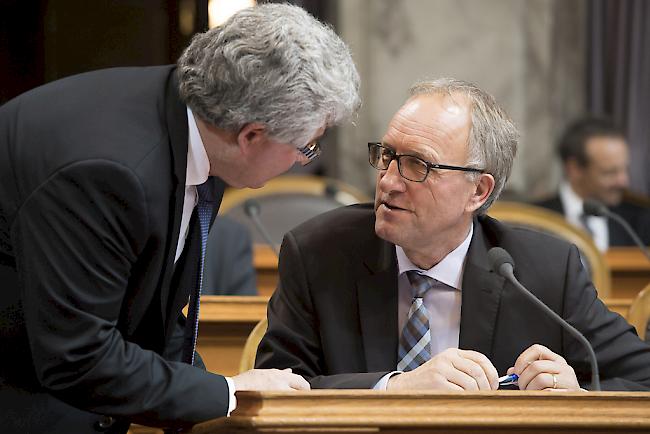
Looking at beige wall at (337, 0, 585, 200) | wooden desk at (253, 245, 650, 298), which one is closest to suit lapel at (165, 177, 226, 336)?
wooden desk at (253, 245, 650, 298)

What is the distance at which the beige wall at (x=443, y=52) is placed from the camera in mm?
7203

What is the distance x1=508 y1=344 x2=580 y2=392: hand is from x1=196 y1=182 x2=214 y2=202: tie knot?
76cm

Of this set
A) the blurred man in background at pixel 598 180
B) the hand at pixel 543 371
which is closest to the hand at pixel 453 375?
the hand at pixel 543 371

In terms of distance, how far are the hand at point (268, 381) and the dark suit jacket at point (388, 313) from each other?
0.38m

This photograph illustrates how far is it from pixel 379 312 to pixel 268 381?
0.55 meters

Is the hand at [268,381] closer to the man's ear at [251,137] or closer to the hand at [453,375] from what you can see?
the hand at [453,375]

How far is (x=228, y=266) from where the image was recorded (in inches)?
181

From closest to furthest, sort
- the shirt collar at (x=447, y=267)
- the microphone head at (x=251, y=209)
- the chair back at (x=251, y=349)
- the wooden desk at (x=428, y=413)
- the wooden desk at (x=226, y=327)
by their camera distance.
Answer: the wooden desk at (x=428, y=413), the shirt collar at (x=447, y=267), the chair back at (x=251, y=349), the wooden desk at (x=226, y=327), the microphone head at (x=251, y=209)

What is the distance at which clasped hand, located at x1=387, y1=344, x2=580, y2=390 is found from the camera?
233 cm

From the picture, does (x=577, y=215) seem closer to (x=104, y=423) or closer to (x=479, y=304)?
(x=479, y=304)

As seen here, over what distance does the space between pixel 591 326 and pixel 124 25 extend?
6.92 ft

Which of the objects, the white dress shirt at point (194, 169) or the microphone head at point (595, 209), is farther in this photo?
the microphone head at point (595, 209)

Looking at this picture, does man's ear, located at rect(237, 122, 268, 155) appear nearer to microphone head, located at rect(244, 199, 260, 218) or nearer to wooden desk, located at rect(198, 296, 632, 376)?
wooden desk, located at rect(198, 296, 632, 376)

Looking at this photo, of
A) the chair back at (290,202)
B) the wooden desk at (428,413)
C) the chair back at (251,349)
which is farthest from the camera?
the chair back at (290,202)
